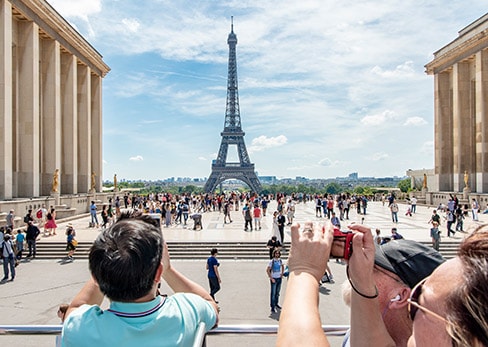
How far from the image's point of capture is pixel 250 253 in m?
17.7

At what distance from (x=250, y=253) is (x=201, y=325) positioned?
52.1 feet

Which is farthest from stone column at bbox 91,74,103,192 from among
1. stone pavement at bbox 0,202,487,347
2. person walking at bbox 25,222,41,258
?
person walking at bbox 25,222,41,258

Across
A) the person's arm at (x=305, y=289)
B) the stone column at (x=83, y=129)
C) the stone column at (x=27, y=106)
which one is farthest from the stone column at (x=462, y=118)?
the person's arm at (x=305, y=289)

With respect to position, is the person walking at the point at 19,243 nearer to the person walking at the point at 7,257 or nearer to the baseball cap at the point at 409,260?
the person walking at the point at 7,257

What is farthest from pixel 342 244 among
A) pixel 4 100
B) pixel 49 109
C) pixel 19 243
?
pixel 49 109

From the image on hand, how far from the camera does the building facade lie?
34094mm

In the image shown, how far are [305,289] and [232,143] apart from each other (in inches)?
3375

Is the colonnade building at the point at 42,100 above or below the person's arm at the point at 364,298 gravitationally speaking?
above

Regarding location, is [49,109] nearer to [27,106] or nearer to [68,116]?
[68,116]

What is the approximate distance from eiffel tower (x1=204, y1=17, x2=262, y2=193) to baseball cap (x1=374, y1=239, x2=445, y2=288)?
243ft

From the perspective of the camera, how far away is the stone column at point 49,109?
3138 centimetres

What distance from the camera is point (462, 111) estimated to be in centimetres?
3819

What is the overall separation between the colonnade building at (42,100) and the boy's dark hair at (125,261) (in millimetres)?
25029

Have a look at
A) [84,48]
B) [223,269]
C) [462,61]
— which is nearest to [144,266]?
[223,269]
